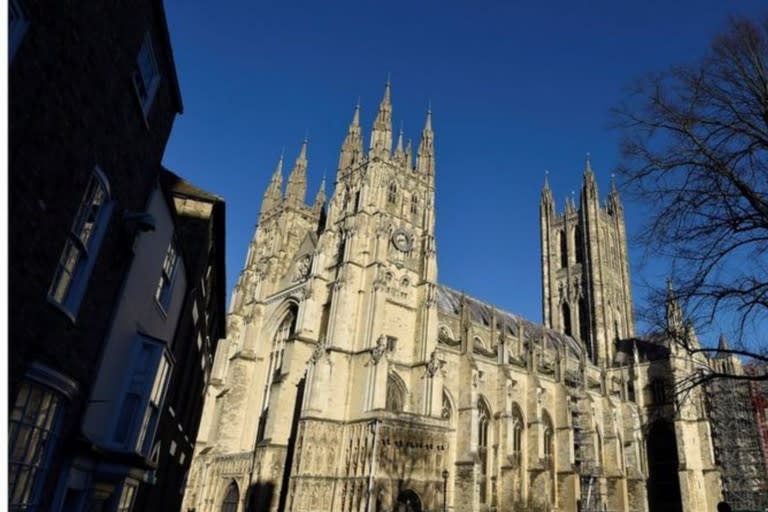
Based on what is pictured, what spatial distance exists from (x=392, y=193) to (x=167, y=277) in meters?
25.4

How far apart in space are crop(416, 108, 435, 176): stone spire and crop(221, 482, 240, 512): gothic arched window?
24335mm

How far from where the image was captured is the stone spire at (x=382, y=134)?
36375 mm

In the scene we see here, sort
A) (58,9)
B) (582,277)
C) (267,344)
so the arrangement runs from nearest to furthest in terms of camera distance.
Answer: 1. (58,9)
2. (267,344)
3. (582,277)

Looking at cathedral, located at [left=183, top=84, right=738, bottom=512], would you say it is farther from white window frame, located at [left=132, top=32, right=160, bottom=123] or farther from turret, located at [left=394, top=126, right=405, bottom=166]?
white window frame, located at [left=132, top=32, right=160, bottom=123]

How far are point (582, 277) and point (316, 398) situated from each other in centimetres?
4078

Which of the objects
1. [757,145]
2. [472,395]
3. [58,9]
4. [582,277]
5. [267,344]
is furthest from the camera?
[582,277]

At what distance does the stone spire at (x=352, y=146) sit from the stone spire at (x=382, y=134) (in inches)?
73.5

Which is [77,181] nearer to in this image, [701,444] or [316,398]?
[316,398]

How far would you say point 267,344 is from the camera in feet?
116

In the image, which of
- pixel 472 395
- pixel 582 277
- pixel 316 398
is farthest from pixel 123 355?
pixel 582 277

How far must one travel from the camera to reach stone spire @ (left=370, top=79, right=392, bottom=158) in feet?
119

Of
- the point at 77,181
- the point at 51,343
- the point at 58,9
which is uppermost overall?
the point at 58,9

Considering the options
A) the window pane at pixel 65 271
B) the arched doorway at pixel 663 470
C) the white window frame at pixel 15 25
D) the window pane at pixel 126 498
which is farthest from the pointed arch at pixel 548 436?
the white window frame at pixel 15 25

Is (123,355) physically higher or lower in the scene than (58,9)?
lower
